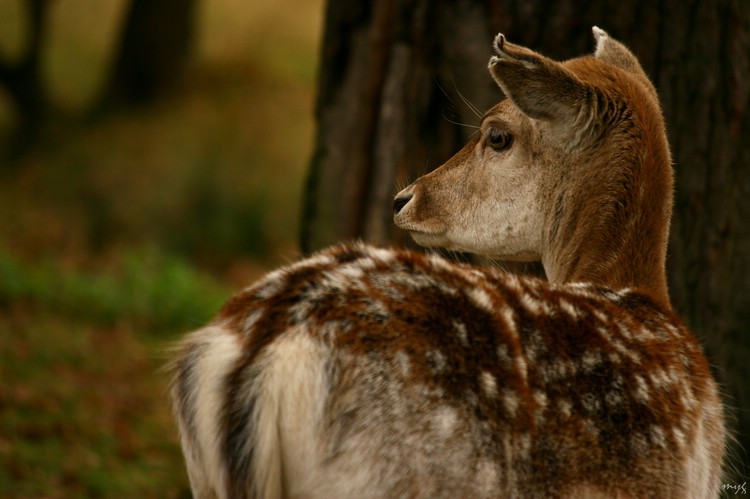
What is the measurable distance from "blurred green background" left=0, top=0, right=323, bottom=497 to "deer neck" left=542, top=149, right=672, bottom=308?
340 centimetres

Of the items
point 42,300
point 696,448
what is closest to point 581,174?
point 696,448

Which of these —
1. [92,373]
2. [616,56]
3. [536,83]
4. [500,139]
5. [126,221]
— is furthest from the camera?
[126,221]

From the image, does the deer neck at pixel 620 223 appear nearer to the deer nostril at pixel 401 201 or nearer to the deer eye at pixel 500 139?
the deer eye at pixel 500 139

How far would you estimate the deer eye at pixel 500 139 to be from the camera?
4031 mm

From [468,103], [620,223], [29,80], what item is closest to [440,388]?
[620,223]

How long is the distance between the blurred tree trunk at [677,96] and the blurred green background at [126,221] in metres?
2.78

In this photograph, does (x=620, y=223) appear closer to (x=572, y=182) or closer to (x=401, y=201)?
(x=572, y=182)

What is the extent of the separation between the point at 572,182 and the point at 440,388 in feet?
4.96

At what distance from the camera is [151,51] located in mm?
12727

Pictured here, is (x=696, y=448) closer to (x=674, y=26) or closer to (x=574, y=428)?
(x=574, y=428)

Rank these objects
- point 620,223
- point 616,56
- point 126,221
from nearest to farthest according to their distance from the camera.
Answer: point 620,223 → point 616,56 → point 126,221

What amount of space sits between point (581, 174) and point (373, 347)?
153 cm

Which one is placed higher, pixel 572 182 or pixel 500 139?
pixel 500 139

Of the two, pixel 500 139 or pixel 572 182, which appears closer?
pixel 572 182
